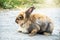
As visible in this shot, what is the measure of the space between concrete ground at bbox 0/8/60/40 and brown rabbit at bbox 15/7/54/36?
0.07 ft

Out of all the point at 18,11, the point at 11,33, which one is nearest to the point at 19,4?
the point at 18,11

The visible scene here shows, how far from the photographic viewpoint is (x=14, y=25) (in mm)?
1114

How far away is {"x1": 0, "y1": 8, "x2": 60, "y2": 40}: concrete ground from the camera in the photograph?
110 cm

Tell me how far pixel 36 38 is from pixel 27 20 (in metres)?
0.10

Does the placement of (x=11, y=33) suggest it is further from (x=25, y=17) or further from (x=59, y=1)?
(x=59, y=1)

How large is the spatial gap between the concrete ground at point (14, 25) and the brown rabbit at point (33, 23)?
0.02 m

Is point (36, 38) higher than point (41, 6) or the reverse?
the reverse

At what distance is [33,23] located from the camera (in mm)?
1099

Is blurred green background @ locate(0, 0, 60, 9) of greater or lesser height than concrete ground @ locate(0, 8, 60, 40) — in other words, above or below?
above

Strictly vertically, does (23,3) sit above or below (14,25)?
above

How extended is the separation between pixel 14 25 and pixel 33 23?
96 mm

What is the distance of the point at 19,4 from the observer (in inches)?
45.0

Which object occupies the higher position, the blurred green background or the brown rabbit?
the blurred green background

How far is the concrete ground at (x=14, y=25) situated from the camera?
1.10m
